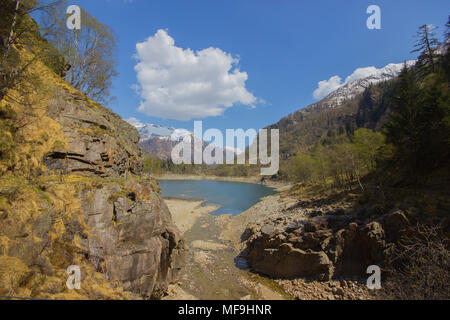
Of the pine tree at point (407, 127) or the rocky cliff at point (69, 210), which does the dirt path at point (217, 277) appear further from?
the pine tree at point (407, 127)

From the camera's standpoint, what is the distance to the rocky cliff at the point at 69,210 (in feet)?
22.6

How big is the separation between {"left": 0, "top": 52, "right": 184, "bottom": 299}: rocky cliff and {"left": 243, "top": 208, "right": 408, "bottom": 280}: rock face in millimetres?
9445

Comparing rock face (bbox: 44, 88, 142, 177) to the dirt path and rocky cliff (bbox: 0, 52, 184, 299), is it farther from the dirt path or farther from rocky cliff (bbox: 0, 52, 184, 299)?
the dirt path

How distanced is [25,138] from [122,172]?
6504 mm

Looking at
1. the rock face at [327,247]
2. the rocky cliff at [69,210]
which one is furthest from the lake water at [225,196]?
the rocky cliff at [69,210]

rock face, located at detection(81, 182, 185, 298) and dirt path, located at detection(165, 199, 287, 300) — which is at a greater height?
rock face, located at detection(81, 182, 185, 298)

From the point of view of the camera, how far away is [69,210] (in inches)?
356

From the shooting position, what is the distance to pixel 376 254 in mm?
14500

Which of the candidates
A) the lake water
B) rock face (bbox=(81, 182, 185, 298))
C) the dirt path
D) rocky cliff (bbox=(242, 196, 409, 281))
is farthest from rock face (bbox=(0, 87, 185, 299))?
the lake water

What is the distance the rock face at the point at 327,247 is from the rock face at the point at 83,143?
624 inches

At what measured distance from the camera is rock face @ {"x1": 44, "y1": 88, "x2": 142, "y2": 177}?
39.7 ft

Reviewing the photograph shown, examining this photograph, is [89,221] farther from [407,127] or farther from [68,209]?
[407,127]

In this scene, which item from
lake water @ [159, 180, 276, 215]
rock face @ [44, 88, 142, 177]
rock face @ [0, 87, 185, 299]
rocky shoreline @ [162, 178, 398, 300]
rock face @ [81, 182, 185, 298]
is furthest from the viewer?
lake water @ [159, 180, 276, 215]

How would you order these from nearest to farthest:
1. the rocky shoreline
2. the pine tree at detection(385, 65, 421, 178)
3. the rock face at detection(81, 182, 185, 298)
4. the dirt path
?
the rock face at detection(81, 182, 185, 298), the rocky shoreline, the dirt path, the pine tree at detection(385, 65, 421, 178)
